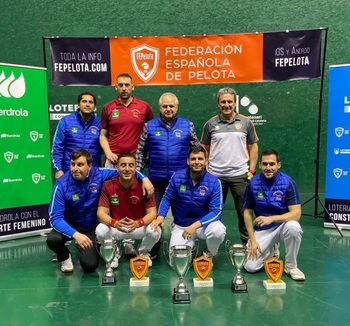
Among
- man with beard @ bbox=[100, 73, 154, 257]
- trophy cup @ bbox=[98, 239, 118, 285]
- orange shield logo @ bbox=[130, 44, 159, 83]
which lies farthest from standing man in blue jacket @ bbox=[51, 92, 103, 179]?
orange shield logo @ bbox=[130, 44, 159, 83]

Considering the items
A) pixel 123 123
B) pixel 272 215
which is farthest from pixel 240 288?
pixel 123 123

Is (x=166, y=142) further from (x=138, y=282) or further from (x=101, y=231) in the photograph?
(x=138, y=282)

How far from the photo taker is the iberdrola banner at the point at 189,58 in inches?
195

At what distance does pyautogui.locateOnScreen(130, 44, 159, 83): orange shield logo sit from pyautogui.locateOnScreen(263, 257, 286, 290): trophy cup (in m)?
3.12

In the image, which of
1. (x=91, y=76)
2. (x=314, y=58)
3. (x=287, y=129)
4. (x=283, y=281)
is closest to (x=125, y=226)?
(x=283, y=281)

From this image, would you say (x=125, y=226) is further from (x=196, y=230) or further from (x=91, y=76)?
(x=91, y=76)

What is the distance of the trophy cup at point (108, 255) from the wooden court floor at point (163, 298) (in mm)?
62

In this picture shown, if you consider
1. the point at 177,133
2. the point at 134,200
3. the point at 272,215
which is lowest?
the point at 272,215

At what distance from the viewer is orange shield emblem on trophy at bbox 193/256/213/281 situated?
3.04m

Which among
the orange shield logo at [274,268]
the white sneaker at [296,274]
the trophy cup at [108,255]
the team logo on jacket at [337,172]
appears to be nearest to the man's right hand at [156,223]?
the trophy cup at [108,255]

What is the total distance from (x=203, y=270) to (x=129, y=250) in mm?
999

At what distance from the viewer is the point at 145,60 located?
5.30 meters

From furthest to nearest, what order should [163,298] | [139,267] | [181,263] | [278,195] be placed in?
[278,195] < [139,267] < [163,298] < [181,263]

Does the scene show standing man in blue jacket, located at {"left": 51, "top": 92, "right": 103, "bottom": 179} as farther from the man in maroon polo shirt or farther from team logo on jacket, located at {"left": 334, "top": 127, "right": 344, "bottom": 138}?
team logo on jacket, located at {"left": 334, "top": 127, "right": 344, "bottom": 138}
